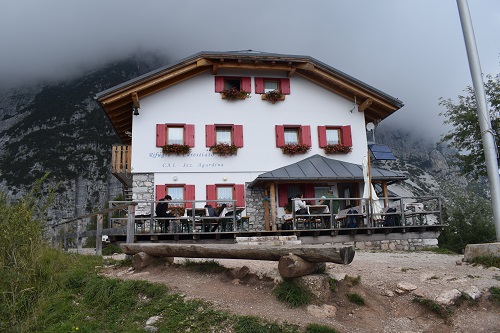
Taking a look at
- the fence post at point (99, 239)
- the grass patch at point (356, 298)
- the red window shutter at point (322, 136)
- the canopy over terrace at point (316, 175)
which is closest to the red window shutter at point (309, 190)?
the canopy over terrace at point (316, 175)

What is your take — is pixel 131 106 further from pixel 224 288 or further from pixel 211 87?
pixel 224 288

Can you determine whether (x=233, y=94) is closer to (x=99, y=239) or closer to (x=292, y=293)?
(x=99, y=239)

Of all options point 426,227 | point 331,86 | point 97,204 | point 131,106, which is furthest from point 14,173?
point 426,227

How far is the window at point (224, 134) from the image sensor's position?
17656 millimetres

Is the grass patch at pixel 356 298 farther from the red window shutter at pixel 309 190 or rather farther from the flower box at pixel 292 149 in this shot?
the flower box at pixel 292 149

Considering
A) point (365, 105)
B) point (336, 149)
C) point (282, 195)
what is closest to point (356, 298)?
point (282, 195)

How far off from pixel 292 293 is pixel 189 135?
12.3m

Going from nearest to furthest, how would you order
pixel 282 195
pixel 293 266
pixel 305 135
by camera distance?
1. pixel 293 266
2. pixel 282 195
3. pixel 305 135

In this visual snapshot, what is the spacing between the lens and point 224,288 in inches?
255

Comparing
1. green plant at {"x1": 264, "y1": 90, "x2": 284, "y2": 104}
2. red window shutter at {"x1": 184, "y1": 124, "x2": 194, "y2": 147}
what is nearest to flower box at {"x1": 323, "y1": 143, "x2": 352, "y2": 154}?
green plant at {"x1": 264, "y1": 90, "x2": 284, "y2": 104}

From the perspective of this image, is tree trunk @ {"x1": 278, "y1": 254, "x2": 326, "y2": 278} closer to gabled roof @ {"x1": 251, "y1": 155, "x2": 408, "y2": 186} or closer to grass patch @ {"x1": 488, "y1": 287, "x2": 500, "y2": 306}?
grass patch @ {"x1": 488, "y1": 287, "x2": 500, "y2": 306}

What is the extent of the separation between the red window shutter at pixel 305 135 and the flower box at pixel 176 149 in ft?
15.5

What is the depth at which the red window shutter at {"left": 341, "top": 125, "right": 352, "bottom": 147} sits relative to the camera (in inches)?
734

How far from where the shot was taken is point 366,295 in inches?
245
